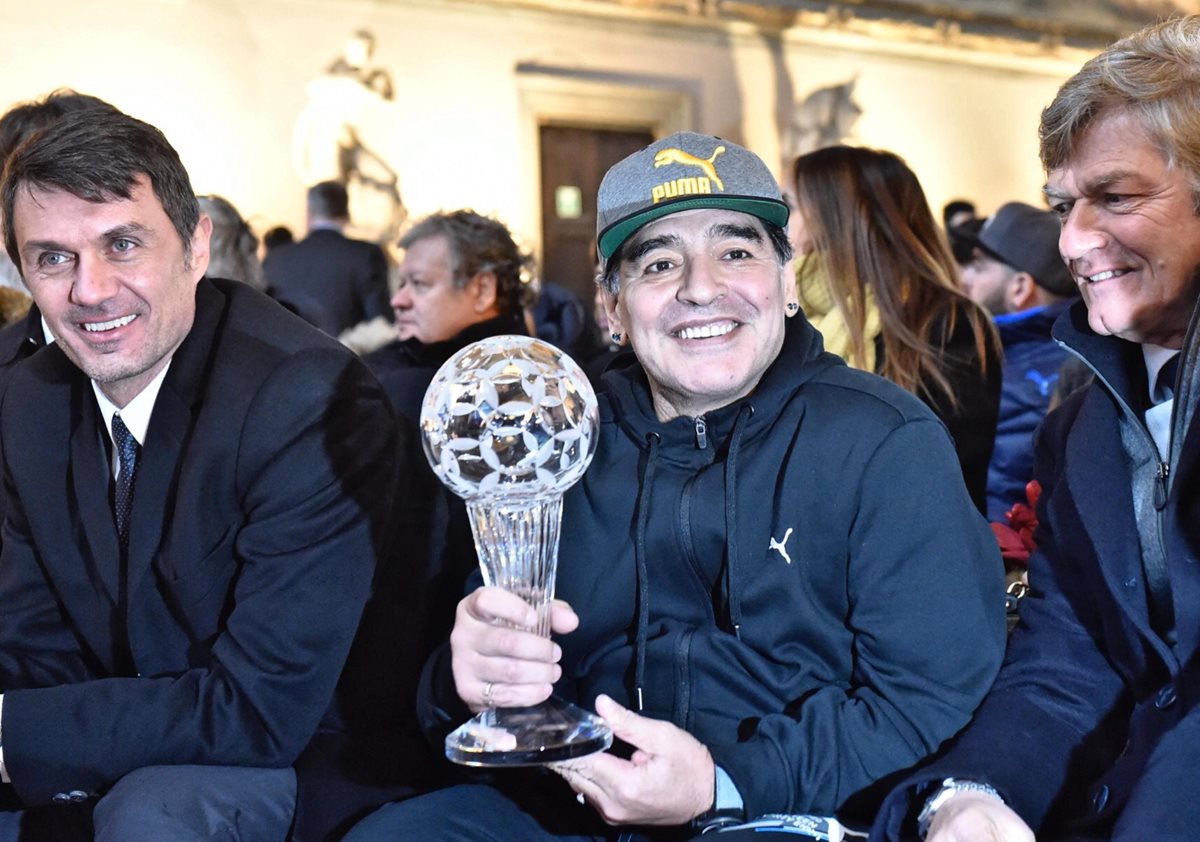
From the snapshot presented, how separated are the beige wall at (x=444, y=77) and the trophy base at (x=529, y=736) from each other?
6.90 meters

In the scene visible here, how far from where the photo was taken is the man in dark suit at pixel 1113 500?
1.77 m

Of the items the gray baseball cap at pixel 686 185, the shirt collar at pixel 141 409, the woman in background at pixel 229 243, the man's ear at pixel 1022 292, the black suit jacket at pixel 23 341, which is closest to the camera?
the gray baseball cap at pixel 686 185

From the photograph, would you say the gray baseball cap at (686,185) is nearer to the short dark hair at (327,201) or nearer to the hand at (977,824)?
the hand at (977,824)

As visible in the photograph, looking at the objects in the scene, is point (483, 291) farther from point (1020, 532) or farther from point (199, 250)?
point (1020, 532)

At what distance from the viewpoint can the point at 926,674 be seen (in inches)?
73.7

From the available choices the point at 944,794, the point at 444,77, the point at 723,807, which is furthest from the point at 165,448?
the point at 444,77

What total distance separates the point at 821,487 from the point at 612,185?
1.90ft

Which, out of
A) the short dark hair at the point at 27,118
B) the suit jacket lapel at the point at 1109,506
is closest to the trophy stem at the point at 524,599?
the suit jacket lapel at the point at 1109,506

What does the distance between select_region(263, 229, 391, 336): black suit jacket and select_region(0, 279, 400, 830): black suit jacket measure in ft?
14.8

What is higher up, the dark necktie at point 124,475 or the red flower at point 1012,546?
the dark necktie at point 124,475

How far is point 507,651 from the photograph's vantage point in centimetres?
168

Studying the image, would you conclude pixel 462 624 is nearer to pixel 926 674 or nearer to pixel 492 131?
pixel 926 674

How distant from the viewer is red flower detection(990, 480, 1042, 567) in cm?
261

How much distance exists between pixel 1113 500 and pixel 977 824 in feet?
1.73
